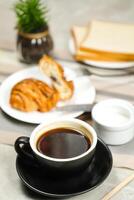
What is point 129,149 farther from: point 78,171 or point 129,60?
point 129,60

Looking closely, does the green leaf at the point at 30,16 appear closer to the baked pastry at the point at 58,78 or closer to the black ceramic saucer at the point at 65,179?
the baked pastry at the point at 58,78

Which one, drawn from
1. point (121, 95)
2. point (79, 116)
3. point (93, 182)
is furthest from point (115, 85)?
point (93, 182)

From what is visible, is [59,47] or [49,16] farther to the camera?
[49,16]

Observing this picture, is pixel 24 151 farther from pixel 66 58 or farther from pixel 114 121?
pixel 66 58

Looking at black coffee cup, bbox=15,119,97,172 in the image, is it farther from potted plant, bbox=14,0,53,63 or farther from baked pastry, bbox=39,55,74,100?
potted plant, bbox=14,0,53,63

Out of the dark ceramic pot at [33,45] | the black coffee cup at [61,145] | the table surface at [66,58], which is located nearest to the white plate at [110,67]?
the table surface at [66,58]

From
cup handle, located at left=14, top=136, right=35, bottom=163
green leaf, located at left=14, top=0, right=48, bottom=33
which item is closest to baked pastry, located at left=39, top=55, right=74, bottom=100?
green leaf, located at left=14, top=0, right=48, bottom=33
